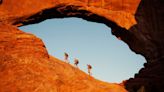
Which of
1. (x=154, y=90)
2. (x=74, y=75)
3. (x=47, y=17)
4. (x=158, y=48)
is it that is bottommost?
(x=154, y=90)

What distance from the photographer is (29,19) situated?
38.7m

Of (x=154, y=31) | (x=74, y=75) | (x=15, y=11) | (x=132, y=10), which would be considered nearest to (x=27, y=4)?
(x=15, y=11)

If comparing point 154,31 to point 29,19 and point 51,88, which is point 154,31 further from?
point 51,88

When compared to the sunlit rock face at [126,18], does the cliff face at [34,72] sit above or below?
above

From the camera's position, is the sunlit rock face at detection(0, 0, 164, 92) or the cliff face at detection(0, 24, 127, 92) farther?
the sunlit rock face at detection(0, 0, 164, 92)

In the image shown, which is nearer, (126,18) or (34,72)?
(34,72)

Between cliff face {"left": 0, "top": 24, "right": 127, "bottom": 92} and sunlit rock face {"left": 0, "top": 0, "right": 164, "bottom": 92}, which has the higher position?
cliff face {"left": 0, "top": 24, "right": 127, "bottom": 92}

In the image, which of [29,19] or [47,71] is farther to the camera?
[29,19]

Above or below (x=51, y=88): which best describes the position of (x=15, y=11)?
below

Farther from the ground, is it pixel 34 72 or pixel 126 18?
pixel 34 72

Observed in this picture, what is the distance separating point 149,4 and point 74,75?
2122cm

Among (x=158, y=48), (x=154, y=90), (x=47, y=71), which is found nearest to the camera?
(x=47, y=71)

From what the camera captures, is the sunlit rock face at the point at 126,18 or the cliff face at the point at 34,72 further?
the sunlit rock face at the point at 126,18

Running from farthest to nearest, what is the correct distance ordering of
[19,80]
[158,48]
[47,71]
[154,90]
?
[158,48]
[154,90]
[47,71]
[19,80]
